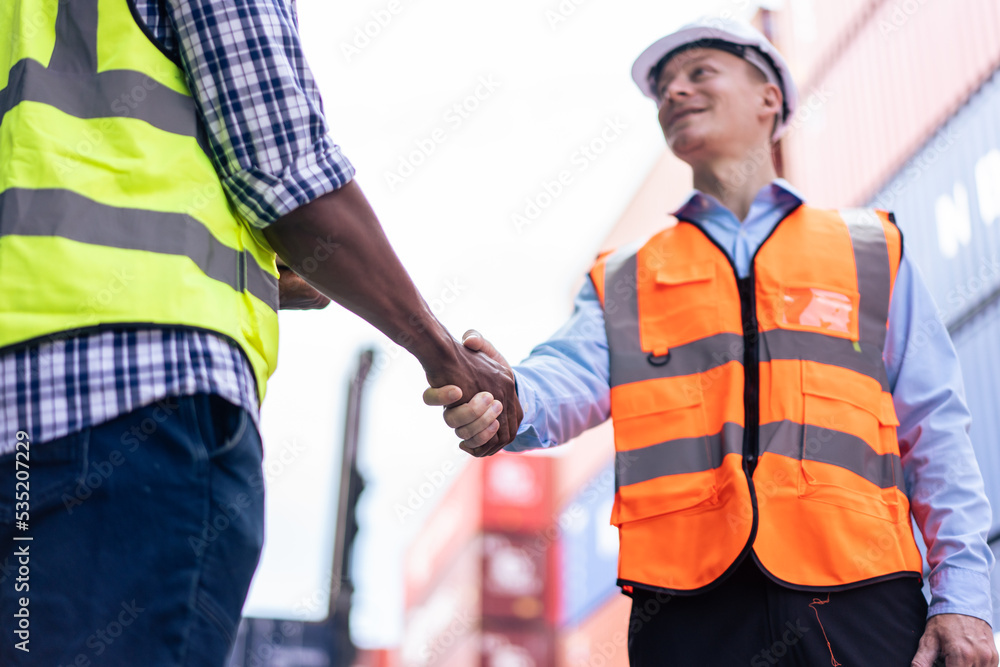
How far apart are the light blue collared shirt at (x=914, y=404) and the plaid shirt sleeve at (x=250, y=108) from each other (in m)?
1.31

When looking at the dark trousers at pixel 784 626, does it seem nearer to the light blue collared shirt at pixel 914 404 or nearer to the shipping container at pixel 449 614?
the light blue collared shirt at pixel 914 404

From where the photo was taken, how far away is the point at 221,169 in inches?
57.6

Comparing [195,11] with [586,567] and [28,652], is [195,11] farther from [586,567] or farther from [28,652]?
[586,567]

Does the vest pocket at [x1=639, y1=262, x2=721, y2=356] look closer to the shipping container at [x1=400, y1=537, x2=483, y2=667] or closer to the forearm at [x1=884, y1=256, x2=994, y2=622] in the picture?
the forearm at [x1=884, y1=256, x2=994, y2=622]

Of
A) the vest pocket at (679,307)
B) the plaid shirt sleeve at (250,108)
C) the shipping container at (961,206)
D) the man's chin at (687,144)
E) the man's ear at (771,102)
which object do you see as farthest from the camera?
the shipping container at (961,206)

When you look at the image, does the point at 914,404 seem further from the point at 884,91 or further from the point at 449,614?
the point at 449,614

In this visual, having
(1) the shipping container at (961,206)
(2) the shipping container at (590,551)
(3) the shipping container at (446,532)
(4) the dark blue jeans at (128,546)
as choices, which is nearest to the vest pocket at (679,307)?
(4) the dark blue jeans at (128,546)

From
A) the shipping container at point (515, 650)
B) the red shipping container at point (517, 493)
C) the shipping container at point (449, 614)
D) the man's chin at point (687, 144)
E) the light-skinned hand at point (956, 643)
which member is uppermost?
the man's chin at point (687, 144)

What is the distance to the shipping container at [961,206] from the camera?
9.13 m

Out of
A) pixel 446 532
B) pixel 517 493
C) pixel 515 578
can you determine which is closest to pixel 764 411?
pixel 517 493

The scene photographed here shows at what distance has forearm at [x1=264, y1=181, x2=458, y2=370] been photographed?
1.49m

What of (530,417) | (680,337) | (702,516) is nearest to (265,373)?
(530,417)

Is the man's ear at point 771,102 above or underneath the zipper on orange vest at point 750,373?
above

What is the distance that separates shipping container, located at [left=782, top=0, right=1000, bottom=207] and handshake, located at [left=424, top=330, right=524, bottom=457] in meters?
8.63
